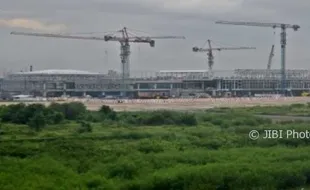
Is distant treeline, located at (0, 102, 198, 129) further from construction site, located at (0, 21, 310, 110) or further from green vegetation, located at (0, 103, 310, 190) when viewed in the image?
construction site, located at (0, 21, 310, 110)

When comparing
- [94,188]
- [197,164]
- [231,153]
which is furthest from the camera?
[231,153]

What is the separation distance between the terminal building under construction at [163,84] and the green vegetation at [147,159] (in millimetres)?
70088

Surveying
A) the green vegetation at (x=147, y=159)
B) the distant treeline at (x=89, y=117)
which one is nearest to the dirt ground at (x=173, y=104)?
the distant treeline at (x=89, y=117)

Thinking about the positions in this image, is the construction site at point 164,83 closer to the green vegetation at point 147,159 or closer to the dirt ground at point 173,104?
the dirt ground at point 173,104

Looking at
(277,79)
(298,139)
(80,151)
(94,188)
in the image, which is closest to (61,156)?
(80,151)

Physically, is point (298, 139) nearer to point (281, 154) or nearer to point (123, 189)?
point (281, 154)

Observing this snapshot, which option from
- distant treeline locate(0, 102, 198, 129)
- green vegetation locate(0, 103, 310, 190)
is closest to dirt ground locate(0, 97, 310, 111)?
distant treeline locate(0, 102, 198, 129)

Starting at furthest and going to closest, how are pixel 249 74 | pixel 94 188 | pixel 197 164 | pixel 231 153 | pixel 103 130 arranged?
pixel 249 74 → pixel 103 130 → pixel 231 153 → pixel 197 164 → pixel 94 188

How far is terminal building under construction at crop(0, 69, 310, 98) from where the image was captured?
105 metres

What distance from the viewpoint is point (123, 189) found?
1995 cm

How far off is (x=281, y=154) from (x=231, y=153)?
1946 millimetres

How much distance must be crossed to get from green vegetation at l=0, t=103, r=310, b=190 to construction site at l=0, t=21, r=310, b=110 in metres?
67.6

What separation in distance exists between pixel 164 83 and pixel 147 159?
290 feet

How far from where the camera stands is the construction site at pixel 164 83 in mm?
102062
